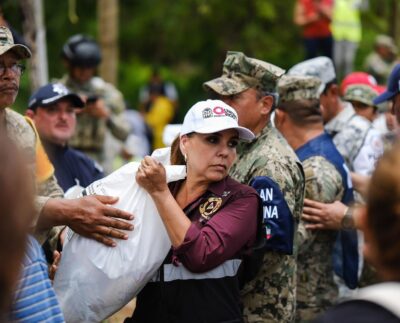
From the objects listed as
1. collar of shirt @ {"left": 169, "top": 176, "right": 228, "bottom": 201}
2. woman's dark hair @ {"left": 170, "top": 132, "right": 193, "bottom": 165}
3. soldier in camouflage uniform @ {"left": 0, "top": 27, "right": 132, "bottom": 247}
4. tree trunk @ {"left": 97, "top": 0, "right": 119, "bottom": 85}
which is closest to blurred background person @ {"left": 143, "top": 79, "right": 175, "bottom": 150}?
tree trunk @ {"left": 97, "top": 0, "right": 119, "bottom": 85}

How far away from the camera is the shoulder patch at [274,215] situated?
4855 mm

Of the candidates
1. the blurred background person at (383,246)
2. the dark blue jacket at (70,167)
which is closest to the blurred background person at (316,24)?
the dark blue jacket at (70,167)

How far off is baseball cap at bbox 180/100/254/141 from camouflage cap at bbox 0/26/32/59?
1.05 metres

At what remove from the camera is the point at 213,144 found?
14.7 feet

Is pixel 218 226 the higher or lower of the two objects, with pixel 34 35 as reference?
lower

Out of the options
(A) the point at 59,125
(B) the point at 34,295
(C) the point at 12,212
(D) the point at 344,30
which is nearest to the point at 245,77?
(A) the point at 59,125

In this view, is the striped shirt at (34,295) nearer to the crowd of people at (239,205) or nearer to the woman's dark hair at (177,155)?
the crowd of people at (239,205)

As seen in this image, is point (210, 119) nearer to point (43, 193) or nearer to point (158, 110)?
point (43, 193)

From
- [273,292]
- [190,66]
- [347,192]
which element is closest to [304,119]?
[347,192]

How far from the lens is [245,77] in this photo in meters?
5.48

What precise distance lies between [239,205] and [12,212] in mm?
2202

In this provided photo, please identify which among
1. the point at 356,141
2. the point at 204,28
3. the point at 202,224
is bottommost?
the point at 204,28

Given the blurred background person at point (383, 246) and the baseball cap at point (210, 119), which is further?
the baseball cap at point (210, 119)

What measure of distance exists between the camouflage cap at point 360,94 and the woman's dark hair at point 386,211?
18.6 feet
